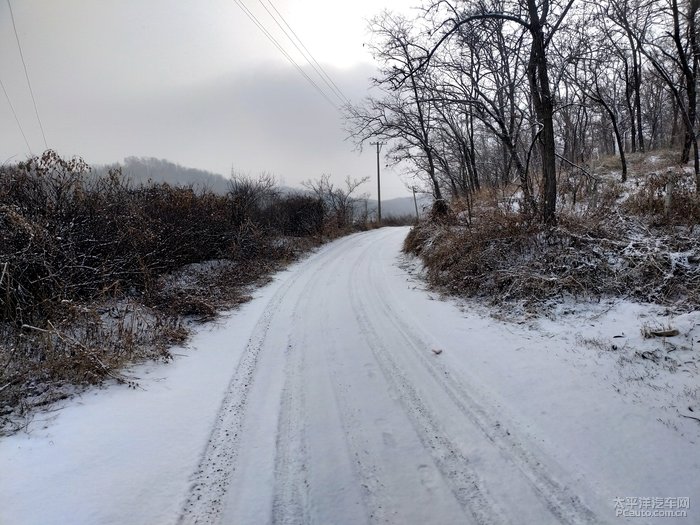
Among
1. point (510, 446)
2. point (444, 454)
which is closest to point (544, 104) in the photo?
point (510, 446)

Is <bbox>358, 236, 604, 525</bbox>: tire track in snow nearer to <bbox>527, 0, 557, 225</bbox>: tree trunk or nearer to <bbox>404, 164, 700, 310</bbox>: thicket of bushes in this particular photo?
<bbox>404, 164, 700, 310</bbox>: thicket of bushes

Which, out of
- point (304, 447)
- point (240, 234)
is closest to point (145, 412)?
point (304, 447)

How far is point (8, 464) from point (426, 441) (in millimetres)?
3312

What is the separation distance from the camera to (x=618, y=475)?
2.56 m

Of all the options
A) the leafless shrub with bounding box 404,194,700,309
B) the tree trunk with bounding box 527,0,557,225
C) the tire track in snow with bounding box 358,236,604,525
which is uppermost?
the tree trunk with bounding box 527,0,557,225

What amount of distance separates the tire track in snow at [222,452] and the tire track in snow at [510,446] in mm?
2112

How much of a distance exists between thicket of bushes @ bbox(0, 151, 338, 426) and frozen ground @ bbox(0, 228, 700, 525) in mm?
599

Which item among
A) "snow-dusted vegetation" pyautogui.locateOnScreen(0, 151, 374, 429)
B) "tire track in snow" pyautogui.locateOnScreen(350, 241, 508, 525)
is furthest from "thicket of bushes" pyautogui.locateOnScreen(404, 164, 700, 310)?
"snow-dusted vegetation" pyautogui.locateOnScreen(0, 151, 374, 429)

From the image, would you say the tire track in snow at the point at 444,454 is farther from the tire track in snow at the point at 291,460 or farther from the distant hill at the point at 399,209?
the distant hill at the point at 399,209

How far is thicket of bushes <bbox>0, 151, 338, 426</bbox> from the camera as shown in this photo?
4.18 m

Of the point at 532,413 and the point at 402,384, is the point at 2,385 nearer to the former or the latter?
the point at 402,384

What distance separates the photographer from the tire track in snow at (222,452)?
96.9 inches

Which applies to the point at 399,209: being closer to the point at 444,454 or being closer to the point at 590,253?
the point at 590,253

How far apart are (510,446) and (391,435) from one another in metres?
0.97
